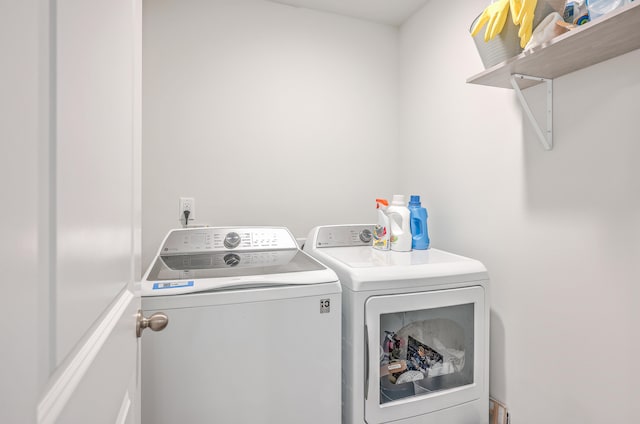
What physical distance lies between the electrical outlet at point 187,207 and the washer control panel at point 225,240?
276 millimetres

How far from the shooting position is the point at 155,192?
1926 mm

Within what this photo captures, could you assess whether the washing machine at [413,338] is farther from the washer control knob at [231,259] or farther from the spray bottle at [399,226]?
the washer control knob at [231,259]

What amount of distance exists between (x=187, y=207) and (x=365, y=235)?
→ 110 centimetres

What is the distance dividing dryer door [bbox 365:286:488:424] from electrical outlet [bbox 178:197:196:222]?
49.1 inches

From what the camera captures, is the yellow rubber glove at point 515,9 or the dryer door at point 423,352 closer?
the yellow rubber glove at point 515,9

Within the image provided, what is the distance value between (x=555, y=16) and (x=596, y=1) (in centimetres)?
10

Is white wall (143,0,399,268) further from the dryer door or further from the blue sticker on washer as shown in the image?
the dryer door

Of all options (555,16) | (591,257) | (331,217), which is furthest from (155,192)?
(591,257)

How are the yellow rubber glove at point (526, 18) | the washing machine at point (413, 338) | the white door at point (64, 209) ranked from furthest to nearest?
the washing machine at point (413, 338), the yellow rubber glove at point (526, 18), the white door at point (64, 209)

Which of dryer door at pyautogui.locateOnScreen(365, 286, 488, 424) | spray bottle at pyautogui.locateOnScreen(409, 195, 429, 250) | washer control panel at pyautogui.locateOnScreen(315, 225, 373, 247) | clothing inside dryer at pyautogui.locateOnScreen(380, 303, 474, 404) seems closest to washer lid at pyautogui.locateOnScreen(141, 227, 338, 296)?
washer control panel at pyautogui.locateOnScreen(315, 225, 373, 247)

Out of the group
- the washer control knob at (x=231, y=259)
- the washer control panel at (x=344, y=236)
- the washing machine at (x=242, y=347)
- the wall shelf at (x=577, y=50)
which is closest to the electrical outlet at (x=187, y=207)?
the washer control knob at (x=231, y=259)

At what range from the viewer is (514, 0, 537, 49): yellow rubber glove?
1.09m

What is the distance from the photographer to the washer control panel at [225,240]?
1.66 meters

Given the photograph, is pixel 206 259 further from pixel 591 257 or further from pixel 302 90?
pixel 591 257
